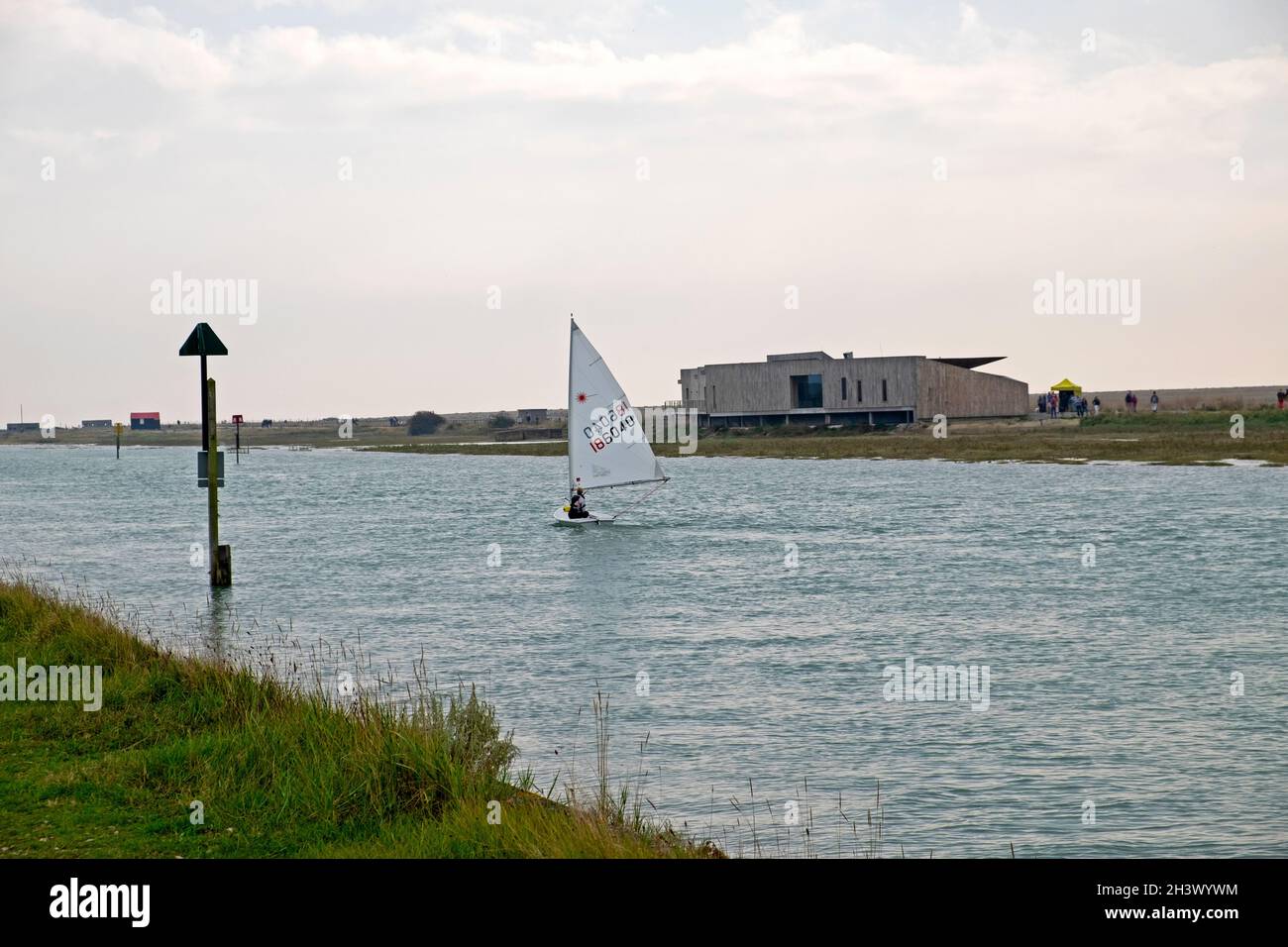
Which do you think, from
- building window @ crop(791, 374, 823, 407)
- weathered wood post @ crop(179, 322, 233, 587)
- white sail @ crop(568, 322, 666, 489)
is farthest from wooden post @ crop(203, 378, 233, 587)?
building window @ crop(791, 374, 823, 407)

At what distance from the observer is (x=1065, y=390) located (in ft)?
374

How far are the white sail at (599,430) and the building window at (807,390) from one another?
6851 centimetres

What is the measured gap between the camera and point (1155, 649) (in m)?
22.7

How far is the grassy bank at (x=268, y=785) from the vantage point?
9.12 metres

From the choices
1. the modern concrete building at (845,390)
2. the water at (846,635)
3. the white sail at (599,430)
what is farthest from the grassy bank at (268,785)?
the modern concrete building at (845,390)

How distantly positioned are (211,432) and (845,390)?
285 feet

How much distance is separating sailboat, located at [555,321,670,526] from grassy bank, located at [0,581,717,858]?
30.3m

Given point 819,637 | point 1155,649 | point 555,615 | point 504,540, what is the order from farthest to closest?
point 504,540
point 555,615
point 819,637
point 1155,649

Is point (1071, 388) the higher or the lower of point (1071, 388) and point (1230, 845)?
the higher

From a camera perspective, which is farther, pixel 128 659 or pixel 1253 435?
pixel 1253 435

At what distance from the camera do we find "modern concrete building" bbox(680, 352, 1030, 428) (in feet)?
356
